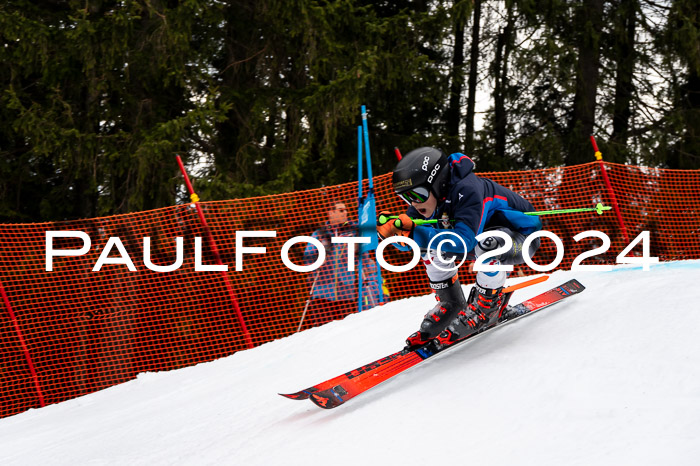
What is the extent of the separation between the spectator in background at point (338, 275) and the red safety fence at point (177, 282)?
25 centimetres

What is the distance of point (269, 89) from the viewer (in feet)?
34.1

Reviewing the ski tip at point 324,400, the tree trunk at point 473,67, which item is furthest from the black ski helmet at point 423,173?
the tree trunk at point 473,67

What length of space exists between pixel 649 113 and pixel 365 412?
1056 cm

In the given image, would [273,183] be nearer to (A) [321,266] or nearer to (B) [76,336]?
(A) [321,266]

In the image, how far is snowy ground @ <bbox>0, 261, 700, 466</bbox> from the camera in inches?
108

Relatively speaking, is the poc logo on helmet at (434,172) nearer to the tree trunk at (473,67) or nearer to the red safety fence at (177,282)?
the red safety fence at (177,282)

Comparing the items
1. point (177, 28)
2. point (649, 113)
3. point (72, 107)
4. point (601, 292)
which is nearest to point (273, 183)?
point (177, 28)

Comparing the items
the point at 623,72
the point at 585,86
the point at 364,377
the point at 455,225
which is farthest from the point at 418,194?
the point at 623,72

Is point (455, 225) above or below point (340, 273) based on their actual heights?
above

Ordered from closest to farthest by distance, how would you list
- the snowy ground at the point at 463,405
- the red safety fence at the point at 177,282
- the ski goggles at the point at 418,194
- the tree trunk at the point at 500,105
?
1. the snowy ground at the point at 463,405
2. the ski goggles at the point at 418,194
3. the red safety fence at the point at 177,282
4. the tree trunk at the point at 500,105

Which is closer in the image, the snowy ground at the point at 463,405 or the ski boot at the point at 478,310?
the snowy ground at the point at 463,405

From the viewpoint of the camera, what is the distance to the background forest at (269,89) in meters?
9.34

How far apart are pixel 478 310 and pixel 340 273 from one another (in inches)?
121

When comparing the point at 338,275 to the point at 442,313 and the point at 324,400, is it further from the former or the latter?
the point at 324,400
